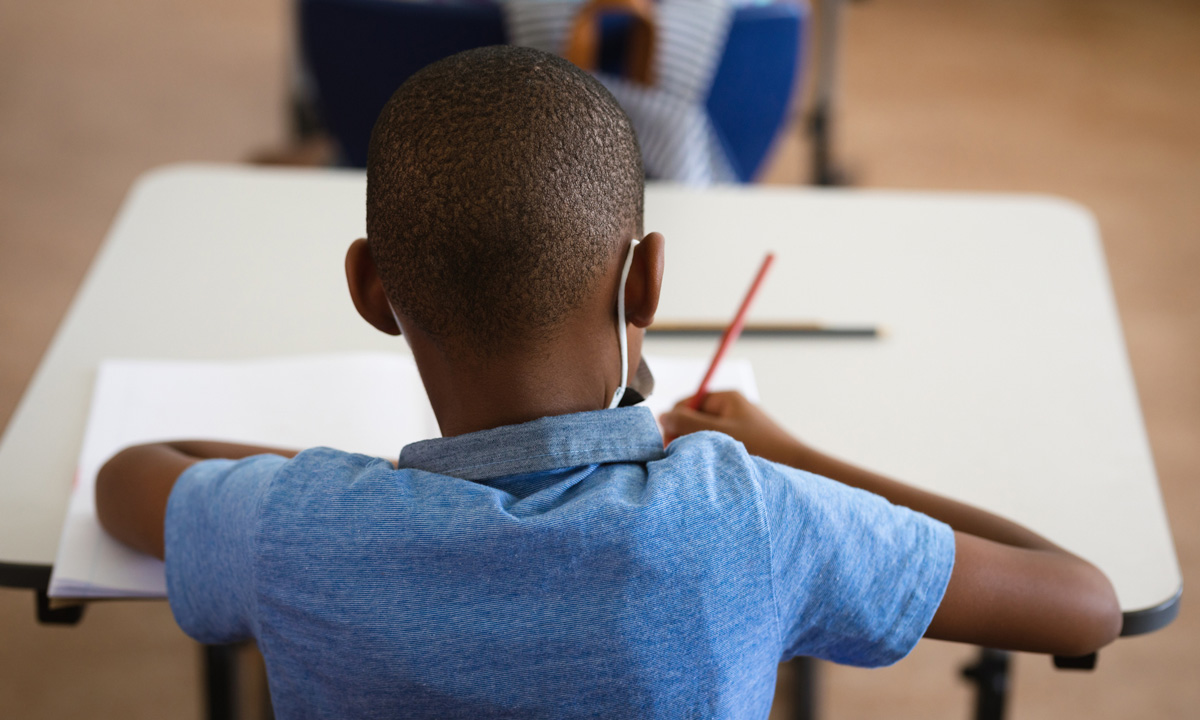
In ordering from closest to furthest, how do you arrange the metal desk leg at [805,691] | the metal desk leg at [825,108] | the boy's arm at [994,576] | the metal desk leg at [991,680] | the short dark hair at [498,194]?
the short dark hair at [498,194] → the boy's arm at [994,576] → the metal desk leg at [991,680] → the metal desk leg at [805,691] → the metal desk leg at [825,108]

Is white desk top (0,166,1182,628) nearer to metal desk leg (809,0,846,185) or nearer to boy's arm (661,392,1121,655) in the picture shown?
boy's arm (661,392,1121,655)

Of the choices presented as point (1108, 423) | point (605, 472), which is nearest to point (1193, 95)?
point (1108, 423)

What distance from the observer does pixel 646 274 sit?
67 centimetres

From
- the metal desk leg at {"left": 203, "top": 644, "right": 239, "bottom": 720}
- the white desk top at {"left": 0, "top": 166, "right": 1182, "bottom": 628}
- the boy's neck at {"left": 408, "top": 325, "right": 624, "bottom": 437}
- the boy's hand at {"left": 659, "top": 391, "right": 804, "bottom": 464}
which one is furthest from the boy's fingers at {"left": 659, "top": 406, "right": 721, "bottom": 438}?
the metal desk leg at {"left": 203, "top": 644, "right": 239, "bottom": 720}

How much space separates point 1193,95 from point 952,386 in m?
2.85

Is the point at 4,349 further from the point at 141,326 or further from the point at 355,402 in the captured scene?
the point at 355,402

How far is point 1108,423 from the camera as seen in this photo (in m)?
1.03

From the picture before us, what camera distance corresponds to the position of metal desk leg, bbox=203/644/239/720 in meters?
1.30

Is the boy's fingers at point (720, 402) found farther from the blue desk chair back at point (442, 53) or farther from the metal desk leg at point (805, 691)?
the blue desk chair back at point (442, 53)

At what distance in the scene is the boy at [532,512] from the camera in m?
0.60

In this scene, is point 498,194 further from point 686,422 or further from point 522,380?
point 686,422

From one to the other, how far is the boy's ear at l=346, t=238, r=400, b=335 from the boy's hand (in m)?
0.28

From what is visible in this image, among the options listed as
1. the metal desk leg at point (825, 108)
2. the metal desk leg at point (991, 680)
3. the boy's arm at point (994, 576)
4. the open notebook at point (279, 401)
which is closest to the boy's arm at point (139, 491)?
the open notebook at point (279, 401)

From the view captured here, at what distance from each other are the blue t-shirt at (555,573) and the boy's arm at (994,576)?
7cm
